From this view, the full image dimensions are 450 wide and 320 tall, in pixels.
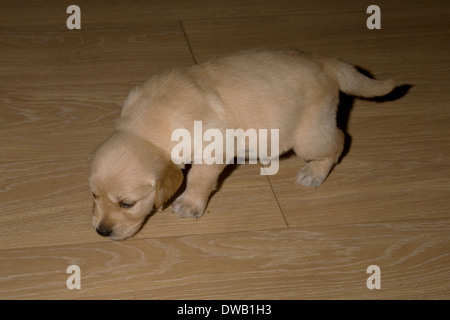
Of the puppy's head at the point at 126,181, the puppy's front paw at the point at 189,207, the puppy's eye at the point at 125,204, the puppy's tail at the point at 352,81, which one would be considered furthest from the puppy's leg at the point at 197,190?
the puppy's tail at the point at 352,81

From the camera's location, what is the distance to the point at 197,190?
2209 millimetres

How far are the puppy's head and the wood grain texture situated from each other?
0.55ft

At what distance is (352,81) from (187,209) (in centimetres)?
89

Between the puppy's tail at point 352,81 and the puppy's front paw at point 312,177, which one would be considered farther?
the puppy's front paw at point 312,177

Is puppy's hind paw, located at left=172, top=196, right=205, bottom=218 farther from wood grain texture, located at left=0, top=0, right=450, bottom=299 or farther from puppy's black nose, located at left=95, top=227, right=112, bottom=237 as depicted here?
puppy's black nose, located at left=95, top=227, right=112, bottom=237

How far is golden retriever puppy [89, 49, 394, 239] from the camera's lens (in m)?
1.94

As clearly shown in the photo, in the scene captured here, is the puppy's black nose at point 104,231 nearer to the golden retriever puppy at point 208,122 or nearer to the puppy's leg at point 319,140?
the golden retriever puppy at point 208,122

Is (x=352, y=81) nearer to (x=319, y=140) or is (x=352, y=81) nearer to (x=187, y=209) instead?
(x=319, y=140)

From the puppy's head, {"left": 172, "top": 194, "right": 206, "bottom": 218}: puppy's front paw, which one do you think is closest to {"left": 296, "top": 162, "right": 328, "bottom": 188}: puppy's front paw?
{"left": 172, "top": 194, "right": 206, "bottom": 218}: puppy's front paw

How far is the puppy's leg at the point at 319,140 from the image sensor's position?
89.6 inches

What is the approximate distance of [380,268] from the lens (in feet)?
6.96

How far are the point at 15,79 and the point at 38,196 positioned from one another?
3.07 ft

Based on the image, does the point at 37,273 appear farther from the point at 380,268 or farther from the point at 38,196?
the point at 380,268

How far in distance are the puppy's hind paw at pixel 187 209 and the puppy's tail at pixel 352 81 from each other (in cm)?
80
